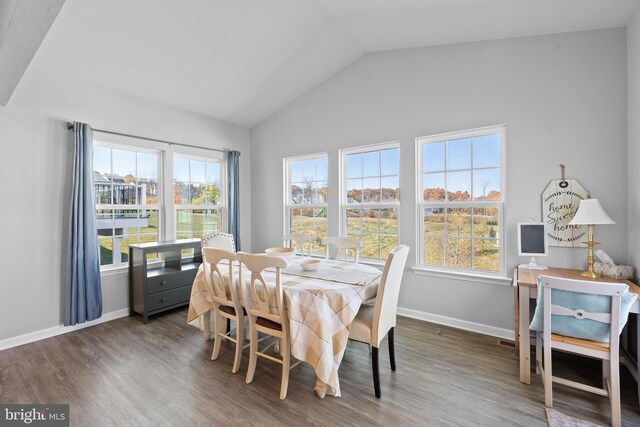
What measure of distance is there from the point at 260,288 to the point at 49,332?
8.38 feet

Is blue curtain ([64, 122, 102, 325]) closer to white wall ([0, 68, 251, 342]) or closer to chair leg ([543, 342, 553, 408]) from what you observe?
white wall ([0, 68, 251, 342])

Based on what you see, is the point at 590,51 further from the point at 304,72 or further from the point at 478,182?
the point at 304,72

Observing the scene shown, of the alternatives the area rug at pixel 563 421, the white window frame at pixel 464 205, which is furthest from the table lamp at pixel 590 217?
the area rug at pixel 563 421

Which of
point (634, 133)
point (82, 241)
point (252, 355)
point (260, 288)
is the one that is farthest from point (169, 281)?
point (634, 133)

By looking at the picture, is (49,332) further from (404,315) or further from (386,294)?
(404,315)

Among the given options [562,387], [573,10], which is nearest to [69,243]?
[562,387]

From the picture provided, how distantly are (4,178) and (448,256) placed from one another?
452 cm

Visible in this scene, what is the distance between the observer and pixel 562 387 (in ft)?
6.97

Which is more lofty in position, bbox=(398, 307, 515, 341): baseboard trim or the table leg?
the table leg

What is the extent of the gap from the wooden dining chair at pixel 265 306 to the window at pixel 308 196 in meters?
2.05

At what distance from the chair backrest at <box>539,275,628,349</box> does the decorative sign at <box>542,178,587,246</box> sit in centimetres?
105

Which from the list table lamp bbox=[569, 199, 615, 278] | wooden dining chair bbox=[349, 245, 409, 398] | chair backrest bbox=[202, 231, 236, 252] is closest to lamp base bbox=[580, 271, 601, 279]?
table lamp bbox=[569, 199, 615, 278]

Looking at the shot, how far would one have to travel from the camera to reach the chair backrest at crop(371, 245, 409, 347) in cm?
200

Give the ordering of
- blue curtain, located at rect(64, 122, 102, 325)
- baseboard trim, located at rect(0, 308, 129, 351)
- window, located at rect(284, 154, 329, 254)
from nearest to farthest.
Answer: baseboard trim, located at rect(0, 308, 129, 351) < blue curtain, located at rect(64, 122, 102, 325) < window, located at rect(284, 154, 329, 254)
